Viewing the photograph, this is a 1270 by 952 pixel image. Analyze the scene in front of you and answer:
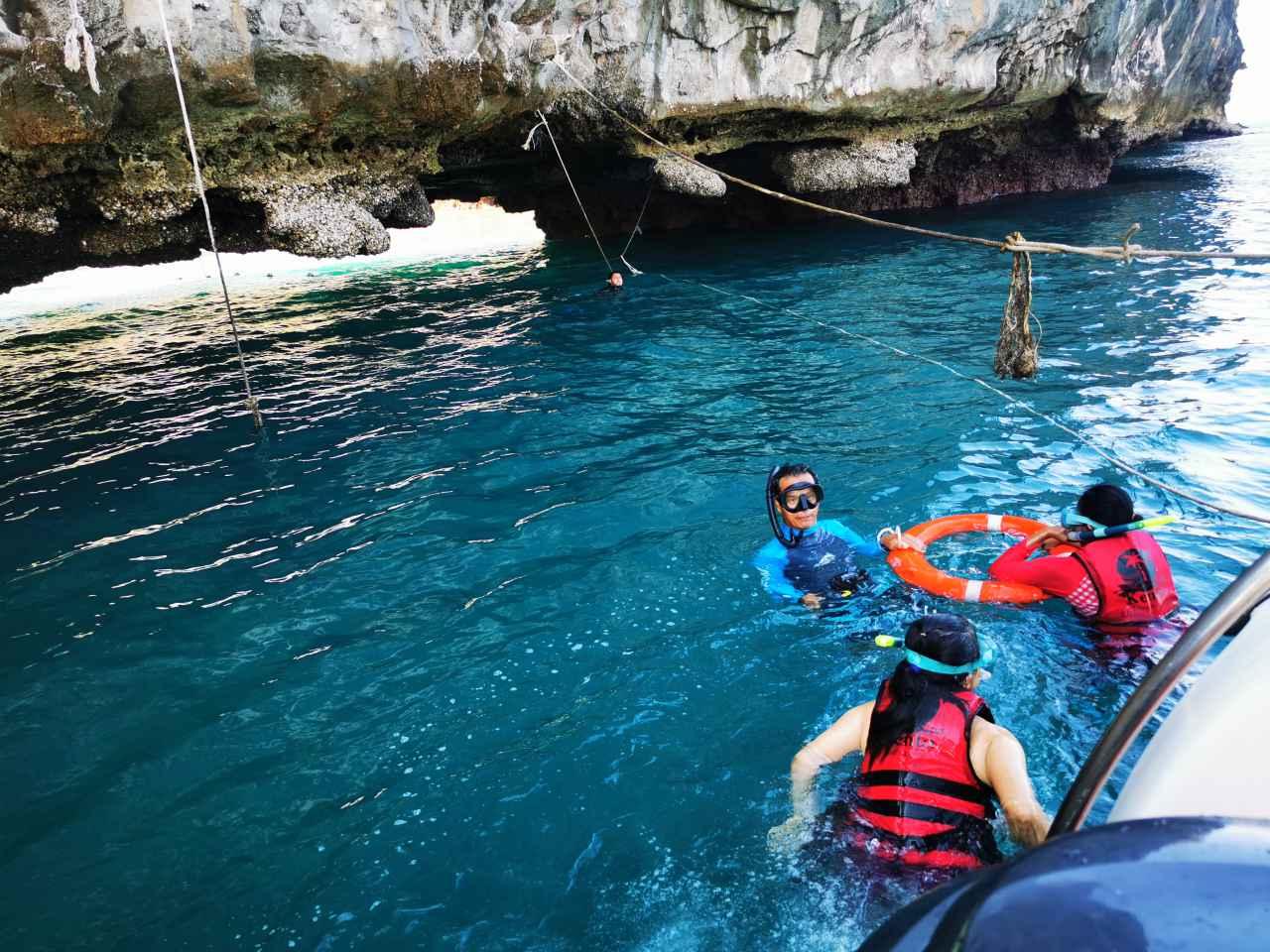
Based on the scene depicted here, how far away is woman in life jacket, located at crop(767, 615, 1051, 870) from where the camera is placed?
297cm

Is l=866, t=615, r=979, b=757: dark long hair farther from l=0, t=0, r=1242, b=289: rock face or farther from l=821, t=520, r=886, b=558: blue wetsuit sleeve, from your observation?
l=0, t=0, r=1242, b=289: rock face

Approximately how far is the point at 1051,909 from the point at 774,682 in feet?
11.5

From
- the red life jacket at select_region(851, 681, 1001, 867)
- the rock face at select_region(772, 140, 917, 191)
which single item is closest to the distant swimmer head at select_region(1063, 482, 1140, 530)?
the red life jacket at select_region(851, 681, 1001, 867)

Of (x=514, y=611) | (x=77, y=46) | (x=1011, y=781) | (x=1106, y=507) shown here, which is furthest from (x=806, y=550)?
(x=77, y=46)

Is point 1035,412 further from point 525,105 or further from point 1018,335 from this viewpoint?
point 525,105

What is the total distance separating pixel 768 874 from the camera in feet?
10.8

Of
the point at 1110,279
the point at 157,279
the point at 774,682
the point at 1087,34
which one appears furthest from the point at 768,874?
the point at 157,279

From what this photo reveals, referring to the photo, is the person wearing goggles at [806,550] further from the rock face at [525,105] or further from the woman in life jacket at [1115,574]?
the rock face at [525,105]

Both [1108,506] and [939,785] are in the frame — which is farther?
[1108,506]

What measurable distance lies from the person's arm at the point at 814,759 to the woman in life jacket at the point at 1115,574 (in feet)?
5.81

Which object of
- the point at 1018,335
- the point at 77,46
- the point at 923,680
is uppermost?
the point at 77,46

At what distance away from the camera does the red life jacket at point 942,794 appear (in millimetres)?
2979

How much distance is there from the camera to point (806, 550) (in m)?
5.06

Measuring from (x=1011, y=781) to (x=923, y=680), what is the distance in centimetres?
42
